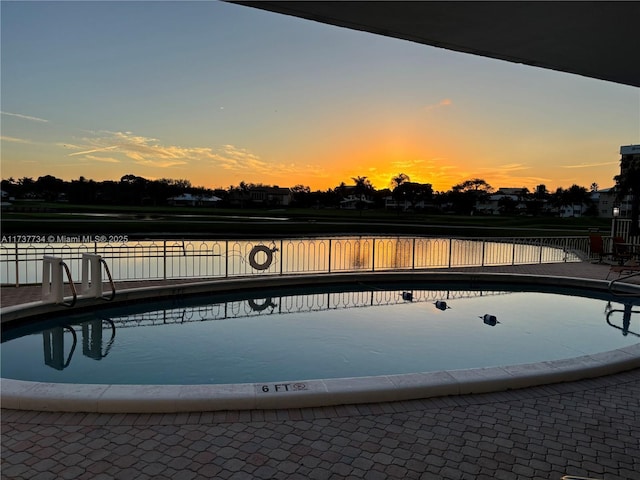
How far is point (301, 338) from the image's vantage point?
716cm

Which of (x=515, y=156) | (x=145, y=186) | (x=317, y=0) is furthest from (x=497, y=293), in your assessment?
(x=145, y=186)

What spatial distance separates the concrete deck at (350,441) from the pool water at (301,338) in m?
1.90

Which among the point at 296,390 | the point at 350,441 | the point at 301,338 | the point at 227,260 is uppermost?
the point at 227,260

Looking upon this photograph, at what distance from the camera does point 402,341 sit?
7086 mm

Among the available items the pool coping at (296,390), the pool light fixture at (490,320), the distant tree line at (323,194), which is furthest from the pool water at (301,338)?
the distant tree line at (323,194)

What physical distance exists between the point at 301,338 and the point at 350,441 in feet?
12.9

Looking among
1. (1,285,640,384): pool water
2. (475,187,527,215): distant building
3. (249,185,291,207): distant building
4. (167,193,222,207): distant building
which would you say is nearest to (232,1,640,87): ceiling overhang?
(1,285,640,384): pool water

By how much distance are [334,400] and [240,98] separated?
19.3 meters

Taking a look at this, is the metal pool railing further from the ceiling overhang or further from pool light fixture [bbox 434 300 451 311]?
the ceiling overhang

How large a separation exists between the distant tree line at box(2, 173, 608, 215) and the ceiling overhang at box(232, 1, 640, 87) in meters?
76.3

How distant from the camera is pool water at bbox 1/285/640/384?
5.84m

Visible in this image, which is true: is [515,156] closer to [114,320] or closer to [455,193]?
[114,320]

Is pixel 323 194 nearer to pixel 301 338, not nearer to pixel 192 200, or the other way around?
pixel 192 200

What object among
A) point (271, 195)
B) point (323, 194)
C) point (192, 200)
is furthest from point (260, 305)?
point (271, 195)
